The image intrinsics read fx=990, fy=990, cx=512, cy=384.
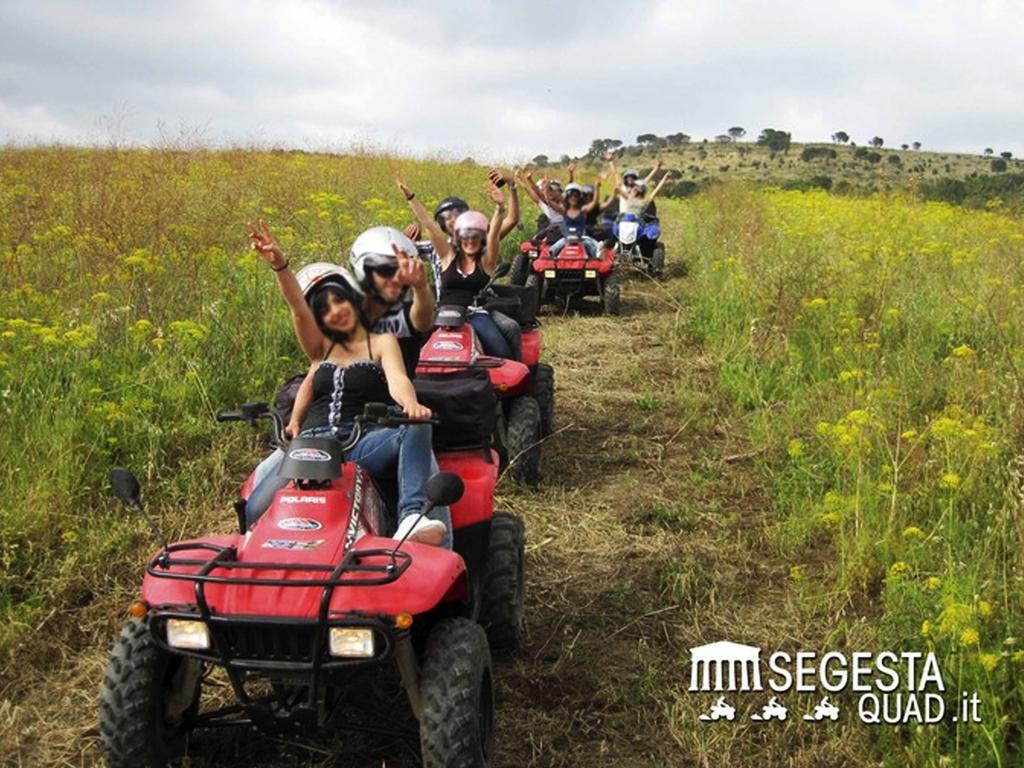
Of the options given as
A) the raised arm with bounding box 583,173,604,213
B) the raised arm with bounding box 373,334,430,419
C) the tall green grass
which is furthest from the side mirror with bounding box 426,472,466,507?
the raised arm with bounding box 583,173,604,213

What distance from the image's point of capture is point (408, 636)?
2.88 meters

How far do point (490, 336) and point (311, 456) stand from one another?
3.68 meters

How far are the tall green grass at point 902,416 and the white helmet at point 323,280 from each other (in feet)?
7.53

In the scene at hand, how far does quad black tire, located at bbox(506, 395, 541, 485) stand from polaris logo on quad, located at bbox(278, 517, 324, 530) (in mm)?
2787

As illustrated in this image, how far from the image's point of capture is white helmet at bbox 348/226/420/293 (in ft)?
14.6

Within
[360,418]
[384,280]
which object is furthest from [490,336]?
[360,418]

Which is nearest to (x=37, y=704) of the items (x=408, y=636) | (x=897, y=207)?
(x=408, y=636)

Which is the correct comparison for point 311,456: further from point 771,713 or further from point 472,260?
point 472,260

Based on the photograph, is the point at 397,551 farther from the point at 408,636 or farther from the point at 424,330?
the point at 424,330

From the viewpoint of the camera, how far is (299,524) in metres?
3.12

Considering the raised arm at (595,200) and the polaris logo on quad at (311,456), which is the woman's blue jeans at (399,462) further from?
the raised arm at (595,200)

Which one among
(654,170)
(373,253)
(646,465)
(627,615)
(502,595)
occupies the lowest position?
(627,615)

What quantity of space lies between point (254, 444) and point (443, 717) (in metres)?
3.37

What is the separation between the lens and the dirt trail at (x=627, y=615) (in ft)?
11.3
